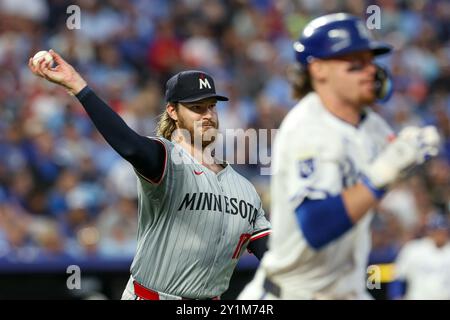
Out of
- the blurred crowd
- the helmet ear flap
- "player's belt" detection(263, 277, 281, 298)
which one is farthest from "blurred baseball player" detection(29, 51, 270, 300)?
the blurred crowd

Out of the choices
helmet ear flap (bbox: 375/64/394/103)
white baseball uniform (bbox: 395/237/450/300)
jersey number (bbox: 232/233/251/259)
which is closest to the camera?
helmet ear flap (bbox: 375/64/394/103)

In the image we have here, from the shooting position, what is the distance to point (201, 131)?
5.06 metres

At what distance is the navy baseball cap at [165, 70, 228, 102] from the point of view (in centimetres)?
512

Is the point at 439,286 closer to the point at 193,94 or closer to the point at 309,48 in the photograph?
the point at 193,94

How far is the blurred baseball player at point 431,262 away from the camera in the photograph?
10305 millimetres

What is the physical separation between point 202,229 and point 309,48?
65.6 inches

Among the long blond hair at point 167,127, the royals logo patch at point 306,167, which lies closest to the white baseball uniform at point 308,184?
the royals logo patch at point 306,167

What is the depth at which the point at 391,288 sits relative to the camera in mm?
9305

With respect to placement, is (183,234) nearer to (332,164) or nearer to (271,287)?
(271,287)

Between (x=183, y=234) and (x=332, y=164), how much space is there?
167cm

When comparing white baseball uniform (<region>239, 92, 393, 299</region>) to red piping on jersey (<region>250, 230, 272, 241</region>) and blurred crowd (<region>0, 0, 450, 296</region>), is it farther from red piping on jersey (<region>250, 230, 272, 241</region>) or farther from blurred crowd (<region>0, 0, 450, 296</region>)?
blurred crowd (<region>0, 0, 450, 296</region>)

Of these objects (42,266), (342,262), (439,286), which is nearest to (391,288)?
(439,286)

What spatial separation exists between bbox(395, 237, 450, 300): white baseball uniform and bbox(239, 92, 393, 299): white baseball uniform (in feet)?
21.9

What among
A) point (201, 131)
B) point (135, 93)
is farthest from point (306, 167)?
point (135, 93)
